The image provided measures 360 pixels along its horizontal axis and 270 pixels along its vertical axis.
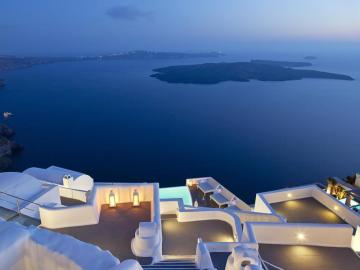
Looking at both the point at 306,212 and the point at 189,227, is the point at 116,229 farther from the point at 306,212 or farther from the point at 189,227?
the point at 306,212

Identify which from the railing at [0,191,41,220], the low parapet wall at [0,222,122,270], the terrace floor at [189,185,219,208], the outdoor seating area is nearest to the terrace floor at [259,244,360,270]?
the low parapet wall at [0,222,122,270]

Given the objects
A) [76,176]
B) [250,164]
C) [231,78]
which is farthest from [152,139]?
[231,78]

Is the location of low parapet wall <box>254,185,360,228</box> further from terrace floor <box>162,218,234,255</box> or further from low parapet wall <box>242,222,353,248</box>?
terrace floor <box>162,218,234,255</box>

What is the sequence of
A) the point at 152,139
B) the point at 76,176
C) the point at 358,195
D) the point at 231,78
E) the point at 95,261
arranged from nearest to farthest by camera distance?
the point at 95,261
the point at 358,195
the point at 76,176
the point at 152,139
the point at 231,78

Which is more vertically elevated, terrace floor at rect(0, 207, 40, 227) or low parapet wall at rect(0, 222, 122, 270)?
low parapet wall at rect(0, 222, 122, 270)

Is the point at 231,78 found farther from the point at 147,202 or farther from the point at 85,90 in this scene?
the point at 147,202

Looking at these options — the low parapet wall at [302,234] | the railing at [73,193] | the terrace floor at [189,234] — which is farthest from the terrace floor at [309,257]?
the railing at [73,193]

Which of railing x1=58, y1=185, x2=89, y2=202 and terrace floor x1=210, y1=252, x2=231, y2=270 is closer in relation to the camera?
terrace floor x1=210, y1=252, x2=231, y2=270
